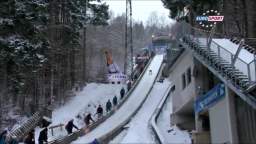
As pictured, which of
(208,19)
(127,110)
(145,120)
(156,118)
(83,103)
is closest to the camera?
(208,19)

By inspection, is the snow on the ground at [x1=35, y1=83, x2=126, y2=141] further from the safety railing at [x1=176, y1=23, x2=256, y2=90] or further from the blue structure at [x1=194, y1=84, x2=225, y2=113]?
Answer: the safety railing at [x1=176, y1=23, x2=256, y2=90]

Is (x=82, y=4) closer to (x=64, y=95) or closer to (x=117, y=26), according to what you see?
(x=64, y=95)

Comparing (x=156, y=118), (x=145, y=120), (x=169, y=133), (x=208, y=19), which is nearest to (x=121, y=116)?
(x=145, y=120)

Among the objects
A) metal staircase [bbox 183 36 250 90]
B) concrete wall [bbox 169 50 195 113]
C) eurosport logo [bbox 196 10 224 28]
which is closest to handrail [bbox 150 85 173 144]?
concrete wall [bbox 169 50 195 113]

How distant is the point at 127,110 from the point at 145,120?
4.53 meters

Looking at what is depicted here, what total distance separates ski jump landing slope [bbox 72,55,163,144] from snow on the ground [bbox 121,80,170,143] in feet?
2.05

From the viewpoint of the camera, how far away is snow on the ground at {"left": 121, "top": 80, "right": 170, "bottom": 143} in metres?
29.0

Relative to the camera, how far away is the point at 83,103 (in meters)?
42.8

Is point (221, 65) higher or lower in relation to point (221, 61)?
lower

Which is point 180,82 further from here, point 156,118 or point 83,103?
point 83,103

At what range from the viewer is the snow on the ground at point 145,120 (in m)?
29.0

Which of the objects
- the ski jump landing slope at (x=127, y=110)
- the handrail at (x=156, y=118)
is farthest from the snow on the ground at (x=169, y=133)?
the ski jump landing slope at (x=127, y=110)

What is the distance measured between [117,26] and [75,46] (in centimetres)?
6987

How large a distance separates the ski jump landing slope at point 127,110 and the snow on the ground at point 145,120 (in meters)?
0.62
